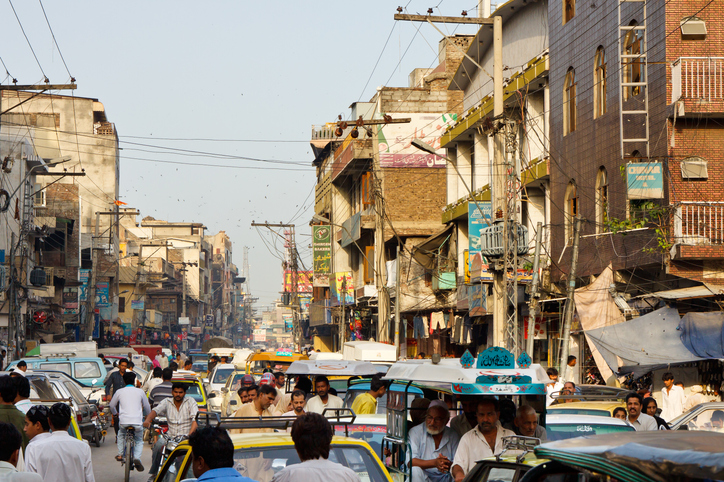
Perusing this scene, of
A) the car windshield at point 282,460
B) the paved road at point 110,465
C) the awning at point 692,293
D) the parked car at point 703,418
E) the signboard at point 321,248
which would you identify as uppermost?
the signboard at point 321,248

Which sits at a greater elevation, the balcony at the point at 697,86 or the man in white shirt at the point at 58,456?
the balcony at the point at 697,86

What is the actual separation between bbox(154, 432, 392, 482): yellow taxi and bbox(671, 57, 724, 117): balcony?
14.8 metres

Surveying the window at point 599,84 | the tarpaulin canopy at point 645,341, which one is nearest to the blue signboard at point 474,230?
the window at point 599,84

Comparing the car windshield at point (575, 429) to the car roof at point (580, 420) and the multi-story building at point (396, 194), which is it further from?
the multi-story building at point (396, 194)

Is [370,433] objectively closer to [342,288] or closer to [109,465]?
[109,465]

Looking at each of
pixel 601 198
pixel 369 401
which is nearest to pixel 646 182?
pixel 601 198

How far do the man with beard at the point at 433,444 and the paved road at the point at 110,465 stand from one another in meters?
7.18

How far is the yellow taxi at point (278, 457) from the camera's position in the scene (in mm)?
6242

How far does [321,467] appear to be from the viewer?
5.23m

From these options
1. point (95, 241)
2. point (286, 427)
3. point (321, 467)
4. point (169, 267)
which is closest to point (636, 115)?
point (286, 427)

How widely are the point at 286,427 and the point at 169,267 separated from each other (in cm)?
10423

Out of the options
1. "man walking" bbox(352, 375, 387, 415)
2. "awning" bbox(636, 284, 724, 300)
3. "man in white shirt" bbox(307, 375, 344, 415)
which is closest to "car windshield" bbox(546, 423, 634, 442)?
"man walking" bbox(352, 375, 387, 415)

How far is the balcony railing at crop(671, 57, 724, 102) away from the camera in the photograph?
62.8 ft

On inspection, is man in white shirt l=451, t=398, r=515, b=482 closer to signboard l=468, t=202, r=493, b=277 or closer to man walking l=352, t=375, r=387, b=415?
man walking l=352, t=375, r=387, b=415
